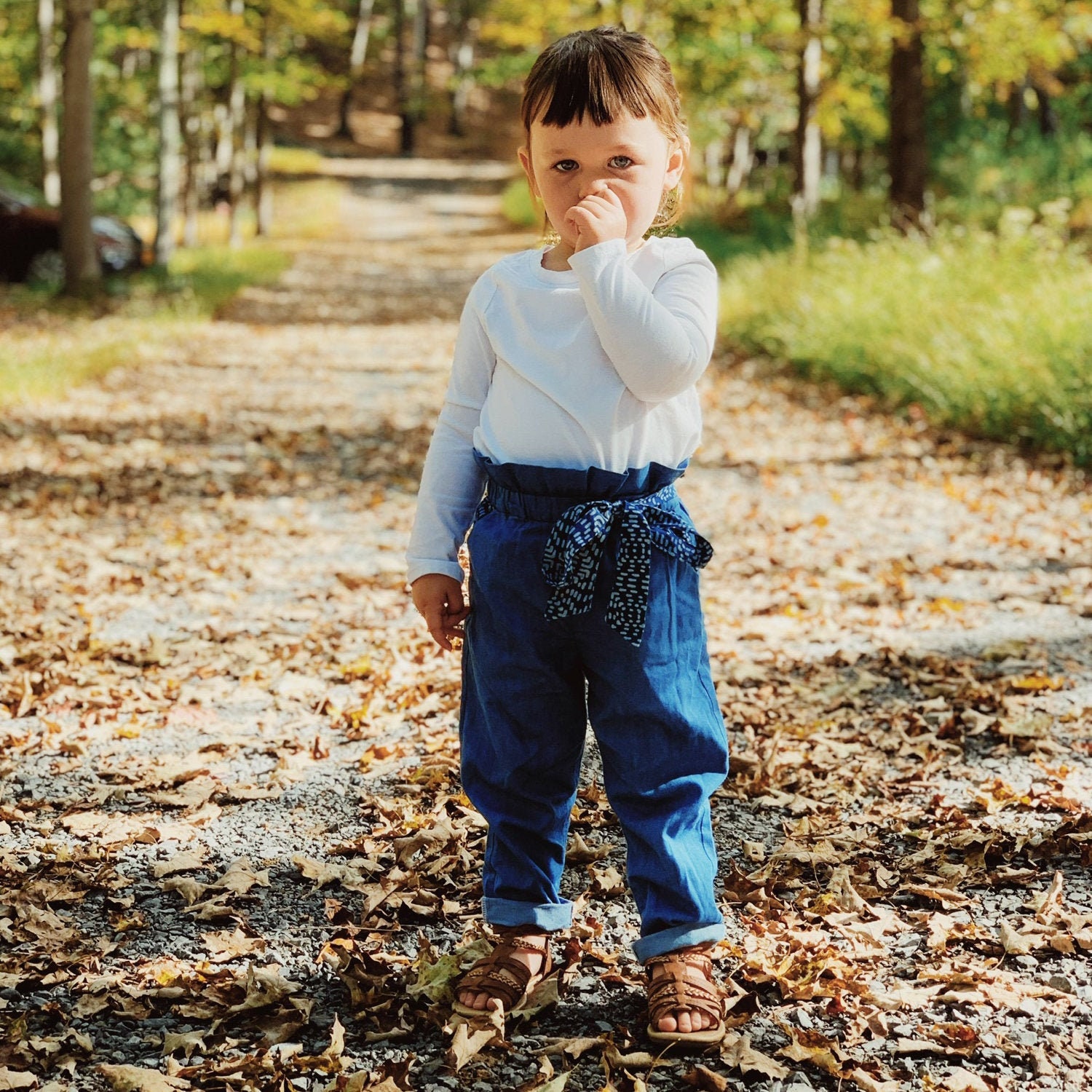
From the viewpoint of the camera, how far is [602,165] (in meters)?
2.23

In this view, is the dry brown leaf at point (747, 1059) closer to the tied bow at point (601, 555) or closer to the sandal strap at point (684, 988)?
the sandal strap at point (684, 988)

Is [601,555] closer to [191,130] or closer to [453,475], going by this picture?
[453,475]

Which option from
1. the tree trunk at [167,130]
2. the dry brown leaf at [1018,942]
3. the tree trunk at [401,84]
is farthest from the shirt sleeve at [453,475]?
the tree trunk at [401,84]

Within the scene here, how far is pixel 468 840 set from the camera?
3.31 meters

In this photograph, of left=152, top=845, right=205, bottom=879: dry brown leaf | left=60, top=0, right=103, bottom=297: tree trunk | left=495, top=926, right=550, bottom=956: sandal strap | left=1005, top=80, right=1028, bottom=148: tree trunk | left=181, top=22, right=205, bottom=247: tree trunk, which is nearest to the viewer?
left=495, top=926, right=550, bottom=956: sandal strap

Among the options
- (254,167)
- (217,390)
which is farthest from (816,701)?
(254,167)

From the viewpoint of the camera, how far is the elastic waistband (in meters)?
2.32

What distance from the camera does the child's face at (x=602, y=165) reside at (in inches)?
87.0

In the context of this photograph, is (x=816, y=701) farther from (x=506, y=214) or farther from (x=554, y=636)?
(x=506, y=214)

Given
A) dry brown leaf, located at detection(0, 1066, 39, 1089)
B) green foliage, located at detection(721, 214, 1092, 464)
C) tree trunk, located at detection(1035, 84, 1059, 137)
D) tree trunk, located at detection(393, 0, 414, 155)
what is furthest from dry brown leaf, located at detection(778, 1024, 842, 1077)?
tree trunk, located at detection(393, 0, 414, 155)

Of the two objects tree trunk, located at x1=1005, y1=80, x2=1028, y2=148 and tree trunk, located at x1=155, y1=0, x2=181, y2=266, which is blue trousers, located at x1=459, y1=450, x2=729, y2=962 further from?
tree trunk, located at x1=1005, y1=80, x2=1028, y2=148

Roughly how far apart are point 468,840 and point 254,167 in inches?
1011

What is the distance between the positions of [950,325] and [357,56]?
41.7 m

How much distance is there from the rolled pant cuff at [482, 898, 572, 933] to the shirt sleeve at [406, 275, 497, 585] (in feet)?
2.24
